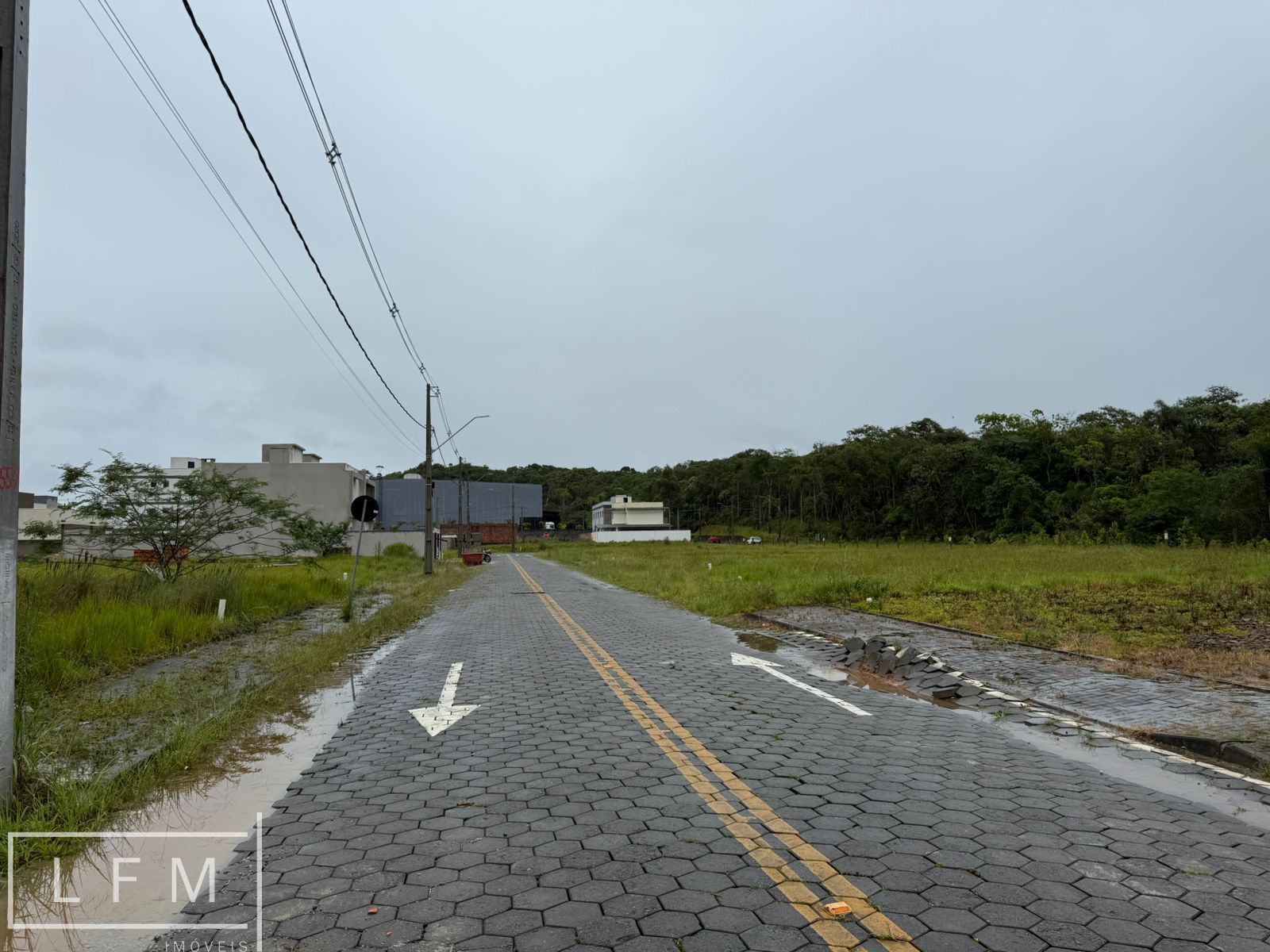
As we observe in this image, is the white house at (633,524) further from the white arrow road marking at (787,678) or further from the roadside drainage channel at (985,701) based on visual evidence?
the white arrow road marking at (787,678)

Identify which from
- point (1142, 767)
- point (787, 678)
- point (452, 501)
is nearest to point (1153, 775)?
point (1142, 767)

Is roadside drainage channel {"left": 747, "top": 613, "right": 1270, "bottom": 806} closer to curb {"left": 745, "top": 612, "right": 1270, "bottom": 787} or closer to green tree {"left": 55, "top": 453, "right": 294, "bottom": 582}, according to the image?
curb {"left": 745, "top": 612, "right": 1270, "bottom": 787}

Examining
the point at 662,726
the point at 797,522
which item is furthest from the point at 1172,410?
the point at 662,726

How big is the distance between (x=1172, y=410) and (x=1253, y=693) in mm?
89016

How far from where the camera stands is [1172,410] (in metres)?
83.9

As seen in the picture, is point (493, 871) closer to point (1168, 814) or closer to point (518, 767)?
point (518, 767)

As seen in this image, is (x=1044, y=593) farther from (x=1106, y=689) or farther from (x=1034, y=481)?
(x=1034, y=481)

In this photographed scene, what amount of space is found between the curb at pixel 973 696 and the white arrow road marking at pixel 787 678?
130 centimetres

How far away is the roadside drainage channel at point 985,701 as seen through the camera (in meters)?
6.80

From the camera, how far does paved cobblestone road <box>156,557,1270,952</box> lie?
3.81 meters

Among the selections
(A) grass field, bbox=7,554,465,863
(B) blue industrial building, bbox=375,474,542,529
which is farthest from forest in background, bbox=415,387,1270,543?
(A) grass field, bbox=7,554,465,863

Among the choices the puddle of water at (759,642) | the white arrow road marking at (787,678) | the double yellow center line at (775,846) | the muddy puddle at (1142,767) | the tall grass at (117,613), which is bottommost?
the puddle of water at (759,642)

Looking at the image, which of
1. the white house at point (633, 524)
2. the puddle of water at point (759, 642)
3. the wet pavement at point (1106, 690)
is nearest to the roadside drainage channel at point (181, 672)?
the puddle of water at point (759, 642)

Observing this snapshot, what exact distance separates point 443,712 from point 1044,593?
18774 millimetres
